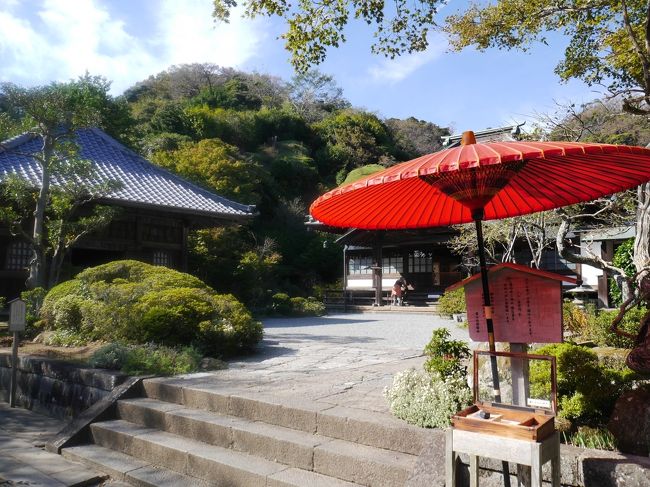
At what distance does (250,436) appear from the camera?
416cm

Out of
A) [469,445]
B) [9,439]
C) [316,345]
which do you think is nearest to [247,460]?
[469,445]

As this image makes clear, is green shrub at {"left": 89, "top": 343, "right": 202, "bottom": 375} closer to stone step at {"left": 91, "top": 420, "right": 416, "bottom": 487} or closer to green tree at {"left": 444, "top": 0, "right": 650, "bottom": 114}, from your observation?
stone step at {"left": 91, "top": 420, "right": 416, "bottom": 487}

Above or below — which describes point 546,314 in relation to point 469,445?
above

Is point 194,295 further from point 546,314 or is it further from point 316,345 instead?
point 546,314

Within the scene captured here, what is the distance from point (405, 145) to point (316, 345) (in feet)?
130

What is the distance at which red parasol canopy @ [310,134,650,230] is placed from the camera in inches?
96.0

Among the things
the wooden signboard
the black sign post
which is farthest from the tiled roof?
the wooden signboard

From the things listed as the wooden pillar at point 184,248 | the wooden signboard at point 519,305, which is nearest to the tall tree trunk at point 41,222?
the wooden pillar at point 184,248

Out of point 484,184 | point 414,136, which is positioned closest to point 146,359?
point 484,184

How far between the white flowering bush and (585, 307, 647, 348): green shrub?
14.8 feet

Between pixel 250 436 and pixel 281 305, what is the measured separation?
624 inches

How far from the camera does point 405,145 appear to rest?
→ 4694 cm

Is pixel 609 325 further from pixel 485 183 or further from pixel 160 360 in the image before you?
pixel 160 360

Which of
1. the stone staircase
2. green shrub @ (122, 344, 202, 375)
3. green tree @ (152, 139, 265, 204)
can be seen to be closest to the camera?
the stone staircase
